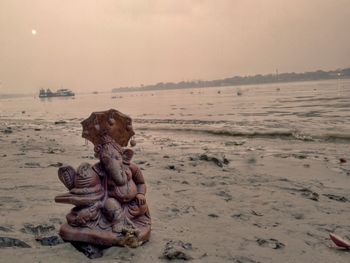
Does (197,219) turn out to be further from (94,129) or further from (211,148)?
(211,148)

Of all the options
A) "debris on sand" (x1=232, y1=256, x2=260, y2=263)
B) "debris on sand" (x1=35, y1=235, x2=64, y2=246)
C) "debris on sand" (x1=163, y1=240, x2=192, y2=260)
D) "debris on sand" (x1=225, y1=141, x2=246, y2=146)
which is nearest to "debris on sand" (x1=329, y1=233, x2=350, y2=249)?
"debris on sand" (x1=232, y1=256, x2=260, y2=263)

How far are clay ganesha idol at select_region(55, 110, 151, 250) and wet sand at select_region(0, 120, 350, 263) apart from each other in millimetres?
178

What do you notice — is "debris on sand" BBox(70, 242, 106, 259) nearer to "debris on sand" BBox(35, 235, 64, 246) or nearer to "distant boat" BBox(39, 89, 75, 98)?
"debris on sand" BBox(35, 235, 64, 246)

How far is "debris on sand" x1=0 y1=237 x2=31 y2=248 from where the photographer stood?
3628mm

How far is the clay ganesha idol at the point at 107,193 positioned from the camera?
354 centimetres

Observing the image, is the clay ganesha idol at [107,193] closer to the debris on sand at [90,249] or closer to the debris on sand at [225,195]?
the debris on sand at [90,249]

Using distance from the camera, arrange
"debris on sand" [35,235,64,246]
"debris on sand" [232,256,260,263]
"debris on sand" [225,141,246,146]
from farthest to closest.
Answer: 1. "debris on sand" [225,141,246,146]
2. "debris on sand" [35,235,64,246]
3. "debris on sand" [232,256,260,263]

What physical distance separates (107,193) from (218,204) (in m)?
2.39

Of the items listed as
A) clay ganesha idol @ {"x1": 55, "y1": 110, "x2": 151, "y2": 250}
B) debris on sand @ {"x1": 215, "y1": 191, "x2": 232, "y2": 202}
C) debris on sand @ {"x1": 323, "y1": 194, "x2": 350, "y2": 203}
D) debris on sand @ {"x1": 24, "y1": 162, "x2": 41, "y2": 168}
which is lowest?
debris on sand @ {"x1": 323, "y1": 194, "x2": 350, "y2": 203}

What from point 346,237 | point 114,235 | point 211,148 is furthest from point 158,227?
point 211,148

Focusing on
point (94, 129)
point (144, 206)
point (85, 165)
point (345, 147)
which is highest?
point (94, 129)

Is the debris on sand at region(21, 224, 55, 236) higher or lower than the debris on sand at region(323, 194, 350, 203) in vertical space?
higher

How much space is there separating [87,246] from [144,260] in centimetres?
58

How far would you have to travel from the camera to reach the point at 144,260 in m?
3.46
